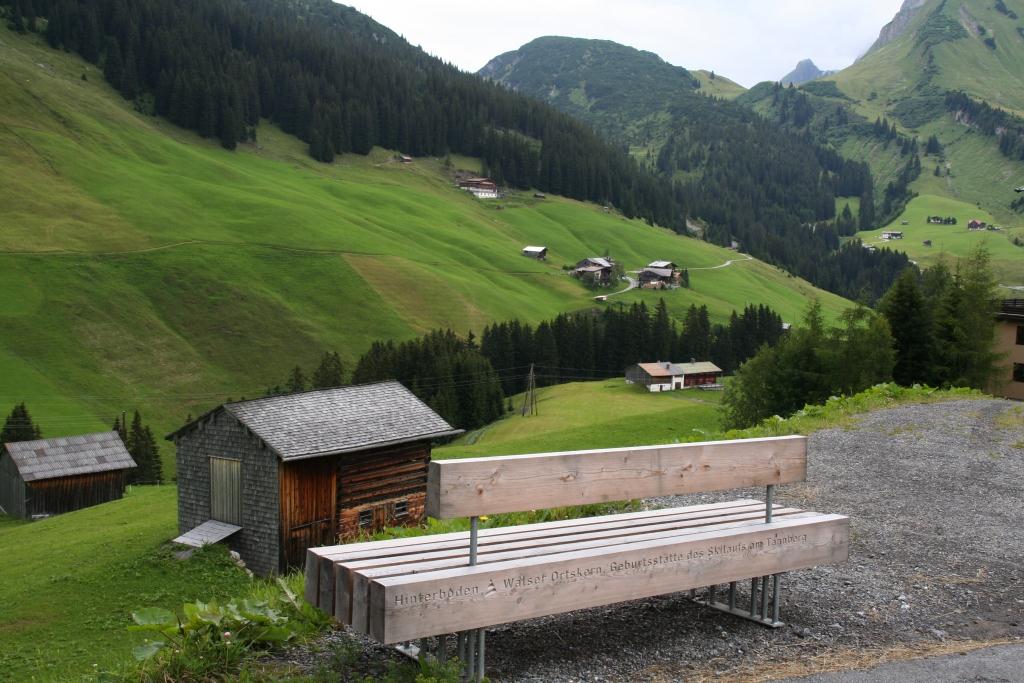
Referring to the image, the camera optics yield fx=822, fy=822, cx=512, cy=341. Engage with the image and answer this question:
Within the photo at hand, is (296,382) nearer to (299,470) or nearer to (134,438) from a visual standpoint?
(134,438)

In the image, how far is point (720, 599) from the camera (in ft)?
30.9

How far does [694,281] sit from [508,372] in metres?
77.0

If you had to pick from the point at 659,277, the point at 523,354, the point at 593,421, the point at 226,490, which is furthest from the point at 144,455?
the point at 659,277

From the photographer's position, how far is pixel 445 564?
6824 mm

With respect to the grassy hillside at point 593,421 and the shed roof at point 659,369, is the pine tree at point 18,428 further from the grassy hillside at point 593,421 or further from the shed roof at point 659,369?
the shed roof at point 659,369

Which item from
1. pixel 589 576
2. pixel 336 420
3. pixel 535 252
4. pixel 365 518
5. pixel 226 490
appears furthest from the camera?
pixel 535 252

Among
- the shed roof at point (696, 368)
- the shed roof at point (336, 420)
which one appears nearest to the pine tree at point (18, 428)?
the shed roof at point (336, 420)

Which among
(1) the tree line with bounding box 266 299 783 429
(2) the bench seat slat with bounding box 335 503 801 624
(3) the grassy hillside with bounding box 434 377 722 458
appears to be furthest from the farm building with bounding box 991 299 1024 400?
(2) the bench seat slat with bounding box 335 503 801 624

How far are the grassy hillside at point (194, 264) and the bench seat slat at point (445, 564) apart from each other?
79.9 m

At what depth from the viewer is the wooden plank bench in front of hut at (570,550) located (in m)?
6.39

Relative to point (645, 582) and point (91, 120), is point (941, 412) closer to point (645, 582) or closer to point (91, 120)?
point (645, 582)

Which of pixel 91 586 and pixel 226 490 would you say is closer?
pixel 91 586

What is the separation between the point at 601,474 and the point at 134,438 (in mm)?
75507

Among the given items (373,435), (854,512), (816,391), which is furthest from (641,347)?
(854,512)
